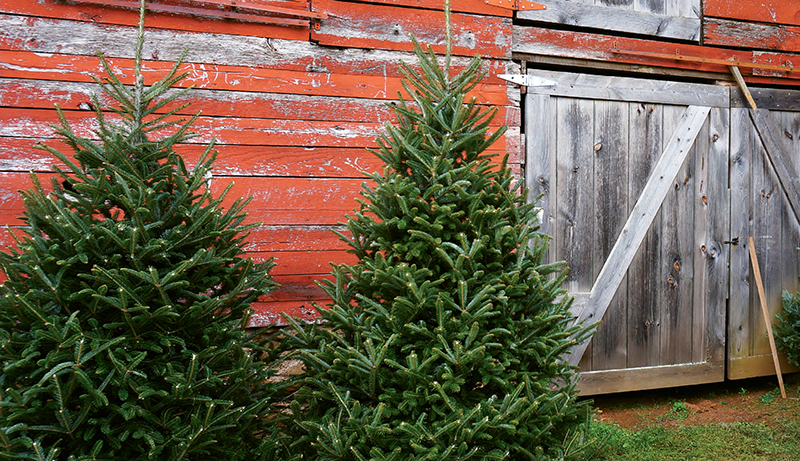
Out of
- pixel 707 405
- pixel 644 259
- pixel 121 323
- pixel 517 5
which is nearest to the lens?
pixel 121 323

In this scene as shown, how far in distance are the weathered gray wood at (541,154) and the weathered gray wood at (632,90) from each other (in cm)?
14

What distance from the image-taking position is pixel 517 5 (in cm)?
399

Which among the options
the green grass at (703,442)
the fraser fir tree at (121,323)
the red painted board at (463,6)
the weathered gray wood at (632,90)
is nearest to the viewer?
the fraser fir tree at (121,323)

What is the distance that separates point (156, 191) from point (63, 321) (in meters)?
0.60

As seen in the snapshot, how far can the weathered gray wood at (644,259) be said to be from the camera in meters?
4.41

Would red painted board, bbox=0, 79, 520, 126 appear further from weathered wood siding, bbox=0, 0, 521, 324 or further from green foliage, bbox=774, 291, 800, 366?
green foliage, bbox=774, 291, 800, 366

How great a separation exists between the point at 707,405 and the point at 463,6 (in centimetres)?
406

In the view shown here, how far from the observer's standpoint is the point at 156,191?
2121 millimetres

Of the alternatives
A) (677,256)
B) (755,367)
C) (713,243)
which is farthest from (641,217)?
(755,367)

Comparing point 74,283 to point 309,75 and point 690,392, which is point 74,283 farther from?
point 690,392

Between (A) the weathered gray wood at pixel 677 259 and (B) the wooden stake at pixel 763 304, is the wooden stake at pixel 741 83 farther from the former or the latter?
(B) the wooden stake at pixel 763 304

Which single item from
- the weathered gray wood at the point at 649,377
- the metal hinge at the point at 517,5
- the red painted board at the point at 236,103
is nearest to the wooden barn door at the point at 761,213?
the weathered gray wood at the point at 649,377

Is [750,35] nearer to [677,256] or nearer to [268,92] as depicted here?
[677,256]

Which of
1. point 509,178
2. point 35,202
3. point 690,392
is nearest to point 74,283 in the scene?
point 35,202
